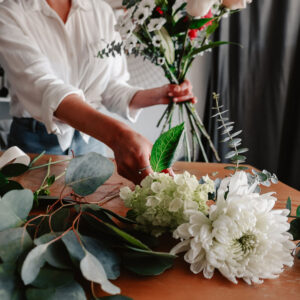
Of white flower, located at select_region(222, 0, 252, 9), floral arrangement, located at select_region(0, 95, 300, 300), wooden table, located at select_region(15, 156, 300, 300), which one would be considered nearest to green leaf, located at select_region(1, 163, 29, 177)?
floral arrangement, located at select_region(0, 95, 300, 300)

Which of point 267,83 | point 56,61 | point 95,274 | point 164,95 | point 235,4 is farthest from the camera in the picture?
point 267,83

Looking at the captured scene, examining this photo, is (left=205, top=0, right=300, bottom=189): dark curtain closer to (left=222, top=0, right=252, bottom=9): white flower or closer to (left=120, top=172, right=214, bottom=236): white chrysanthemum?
(left=222, top=0, right=252, bottom=9): white flower

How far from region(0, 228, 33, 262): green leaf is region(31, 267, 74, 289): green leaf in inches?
1.1

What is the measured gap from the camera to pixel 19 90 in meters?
0.93

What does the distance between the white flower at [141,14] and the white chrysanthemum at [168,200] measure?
1.60 feet

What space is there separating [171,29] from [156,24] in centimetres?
7

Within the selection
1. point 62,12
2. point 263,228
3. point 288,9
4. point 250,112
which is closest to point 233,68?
point 250,112

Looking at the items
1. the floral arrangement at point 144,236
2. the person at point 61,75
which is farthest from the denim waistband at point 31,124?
the floral arrangement at point 144,236

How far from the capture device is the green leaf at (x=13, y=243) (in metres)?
0.24

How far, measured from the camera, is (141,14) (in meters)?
0.69

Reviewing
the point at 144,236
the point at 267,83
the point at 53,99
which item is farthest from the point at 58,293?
the point at 267,83

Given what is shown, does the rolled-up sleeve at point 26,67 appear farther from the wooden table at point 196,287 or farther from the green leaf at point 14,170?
the wooden table at point 196,287

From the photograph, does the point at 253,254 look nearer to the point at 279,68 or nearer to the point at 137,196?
the point at 137,196

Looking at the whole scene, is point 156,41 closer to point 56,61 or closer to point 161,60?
point 161,60
